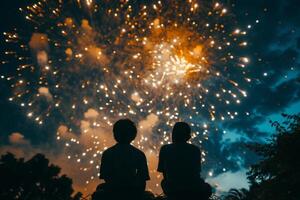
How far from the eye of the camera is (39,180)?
115 ft

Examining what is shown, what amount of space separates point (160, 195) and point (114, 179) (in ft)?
2.59

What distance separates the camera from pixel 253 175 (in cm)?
1941

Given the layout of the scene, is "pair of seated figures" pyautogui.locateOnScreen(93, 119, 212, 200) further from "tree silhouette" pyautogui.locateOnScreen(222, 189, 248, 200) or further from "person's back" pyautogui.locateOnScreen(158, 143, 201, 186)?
"tree silhouette" pyautogui.locateOnScreen(222, 189, 248, 200)

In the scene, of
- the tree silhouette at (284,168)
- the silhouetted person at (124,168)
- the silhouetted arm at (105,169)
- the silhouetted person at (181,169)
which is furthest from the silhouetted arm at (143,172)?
the tree silhouette at (284,168)

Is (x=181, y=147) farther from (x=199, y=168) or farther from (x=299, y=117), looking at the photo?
(x=299, y=117)

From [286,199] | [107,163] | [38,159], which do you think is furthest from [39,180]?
[107,163]

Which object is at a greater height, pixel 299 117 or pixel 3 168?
pixel 3 168

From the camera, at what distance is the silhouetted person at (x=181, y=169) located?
4.34m

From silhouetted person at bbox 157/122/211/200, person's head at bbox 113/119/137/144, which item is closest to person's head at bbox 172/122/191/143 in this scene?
silhouetted person at bbox 157/122/211/200

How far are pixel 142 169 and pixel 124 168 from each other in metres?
0.30

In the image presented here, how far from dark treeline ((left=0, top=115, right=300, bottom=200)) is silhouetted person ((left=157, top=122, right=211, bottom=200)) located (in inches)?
12.9

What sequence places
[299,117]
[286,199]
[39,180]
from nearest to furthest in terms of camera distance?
[286,199]
[299,117]
[39,180]

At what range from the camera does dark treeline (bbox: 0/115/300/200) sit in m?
16.1

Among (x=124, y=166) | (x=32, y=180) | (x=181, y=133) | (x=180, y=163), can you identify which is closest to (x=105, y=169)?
(x=124, y=166)
